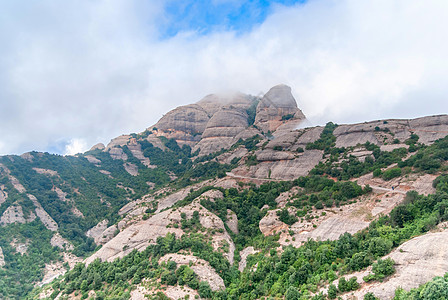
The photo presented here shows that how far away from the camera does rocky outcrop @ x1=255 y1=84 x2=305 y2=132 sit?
4970 inches

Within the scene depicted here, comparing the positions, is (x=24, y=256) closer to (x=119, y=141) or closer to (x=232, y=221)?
(x=232, y=221)

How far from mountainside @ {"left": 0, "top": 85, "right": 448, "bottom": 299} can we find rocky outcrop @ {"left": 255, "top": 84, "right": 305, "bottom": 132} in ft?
48.1

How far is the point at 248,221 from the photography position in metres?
56.2

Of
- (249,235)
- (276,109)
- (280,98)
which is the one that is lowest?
(249,235)

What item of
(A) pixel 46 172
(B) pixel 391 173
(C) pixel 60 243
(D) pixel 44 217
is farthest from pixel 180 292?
(A) pixel 46 172

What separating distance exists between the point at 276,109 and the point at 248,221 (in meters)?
84.6

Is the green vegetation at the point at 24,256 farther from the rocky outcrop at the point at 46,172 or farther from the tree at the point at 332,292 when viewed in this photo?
the tree at the point at 332,292

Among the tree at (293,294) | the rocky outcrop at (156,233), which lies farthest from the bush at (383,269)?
the rocky outcrop at (156,233)

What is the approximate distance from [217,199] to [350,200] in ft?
90.3

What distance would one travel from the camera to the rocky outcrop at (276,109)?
12625 centimetres

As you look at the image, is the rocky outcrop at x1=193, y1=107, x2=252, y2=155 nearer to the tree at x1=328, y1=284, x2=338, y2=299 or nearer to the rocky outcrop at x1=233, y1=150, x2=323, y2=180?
the rocky outcrop at x1=233, y1=150, x2=323, y2=180

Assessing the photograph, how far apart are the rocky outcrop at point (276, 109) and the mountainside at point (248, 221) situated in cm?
1465

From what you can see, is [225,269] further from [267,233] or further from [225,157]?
[225,157]

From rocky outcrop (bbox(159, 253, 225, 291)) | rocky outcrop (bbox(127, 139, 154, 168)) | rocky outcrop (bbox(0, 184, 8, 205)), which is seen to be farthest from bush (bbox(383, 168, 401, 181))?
rocky outcrop (bbox(0, 184, 8, 205))
